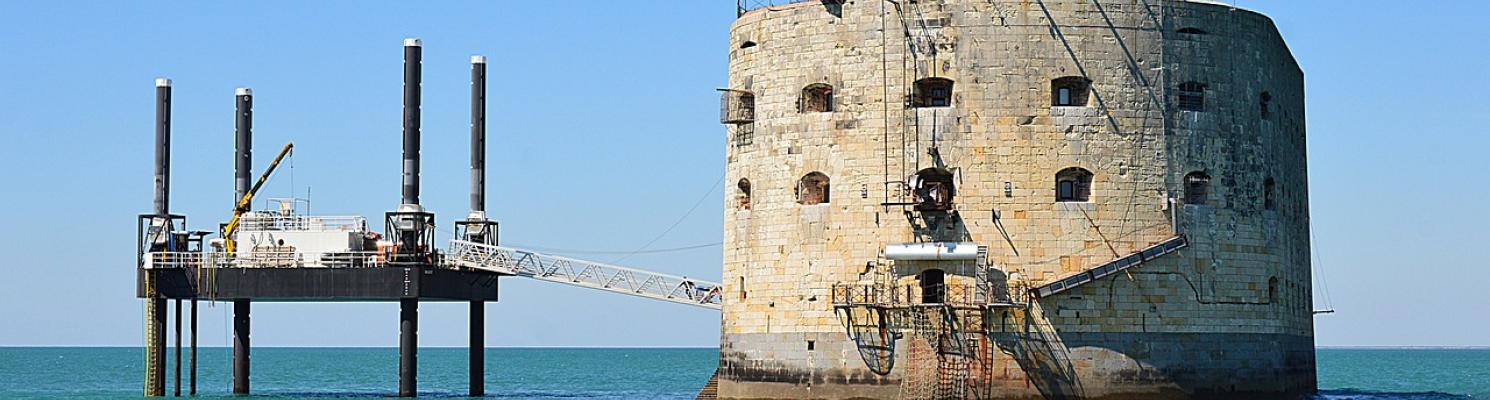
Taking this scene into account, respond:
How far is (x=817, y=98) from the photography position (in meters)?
50.0

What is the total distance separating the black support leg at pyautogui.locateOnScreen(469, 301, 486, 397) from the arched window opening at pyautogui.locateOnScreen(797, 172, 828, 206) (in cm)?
1626

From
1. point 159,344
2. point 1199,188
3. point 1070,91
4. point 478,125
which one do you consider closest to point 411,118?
point 478,125

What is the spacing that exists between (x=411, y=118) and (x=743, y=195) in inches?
548

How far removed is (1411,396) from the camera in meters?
66.3

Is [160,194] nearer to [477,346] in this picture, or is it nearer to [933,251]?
[477,346]

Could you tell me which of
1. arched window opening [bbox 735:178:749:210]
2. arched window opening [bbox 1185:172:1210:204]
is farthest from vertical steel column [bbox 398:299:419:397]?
arched window opening [bbox 1185:172:1210:204]

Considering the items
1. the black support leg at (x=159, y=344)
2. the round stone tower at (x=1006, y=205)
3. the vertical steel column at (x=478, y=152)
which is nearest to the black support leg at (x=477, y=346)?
the vertical steel column at (x=478, y=152)

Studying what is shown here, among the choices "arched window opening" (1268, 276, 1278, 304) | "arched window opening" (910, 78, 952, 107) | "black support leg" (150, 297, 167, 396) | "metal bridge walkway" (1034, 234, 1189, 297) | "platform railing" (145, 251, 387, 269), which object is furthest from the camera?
"black support leg" (150, 297, 167, 396)

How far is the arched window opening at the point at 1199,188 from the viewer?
4962 centimetres

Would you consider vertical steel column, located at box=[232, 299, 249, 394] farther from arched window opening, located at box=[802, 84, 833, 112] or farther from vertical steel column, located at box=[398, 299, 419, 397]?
arched window opening, located at box=[802, 84, 833, 112]

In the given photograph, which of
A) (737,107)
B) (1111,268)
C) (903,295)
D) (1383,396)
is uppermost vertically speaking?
(737,107)

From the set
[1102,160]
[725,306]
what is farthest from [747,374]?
[1102,160]

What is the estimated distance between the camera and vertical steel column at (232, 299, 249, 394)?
65.2 meters

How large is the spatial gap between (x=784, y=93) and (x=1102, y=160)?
6.99m
